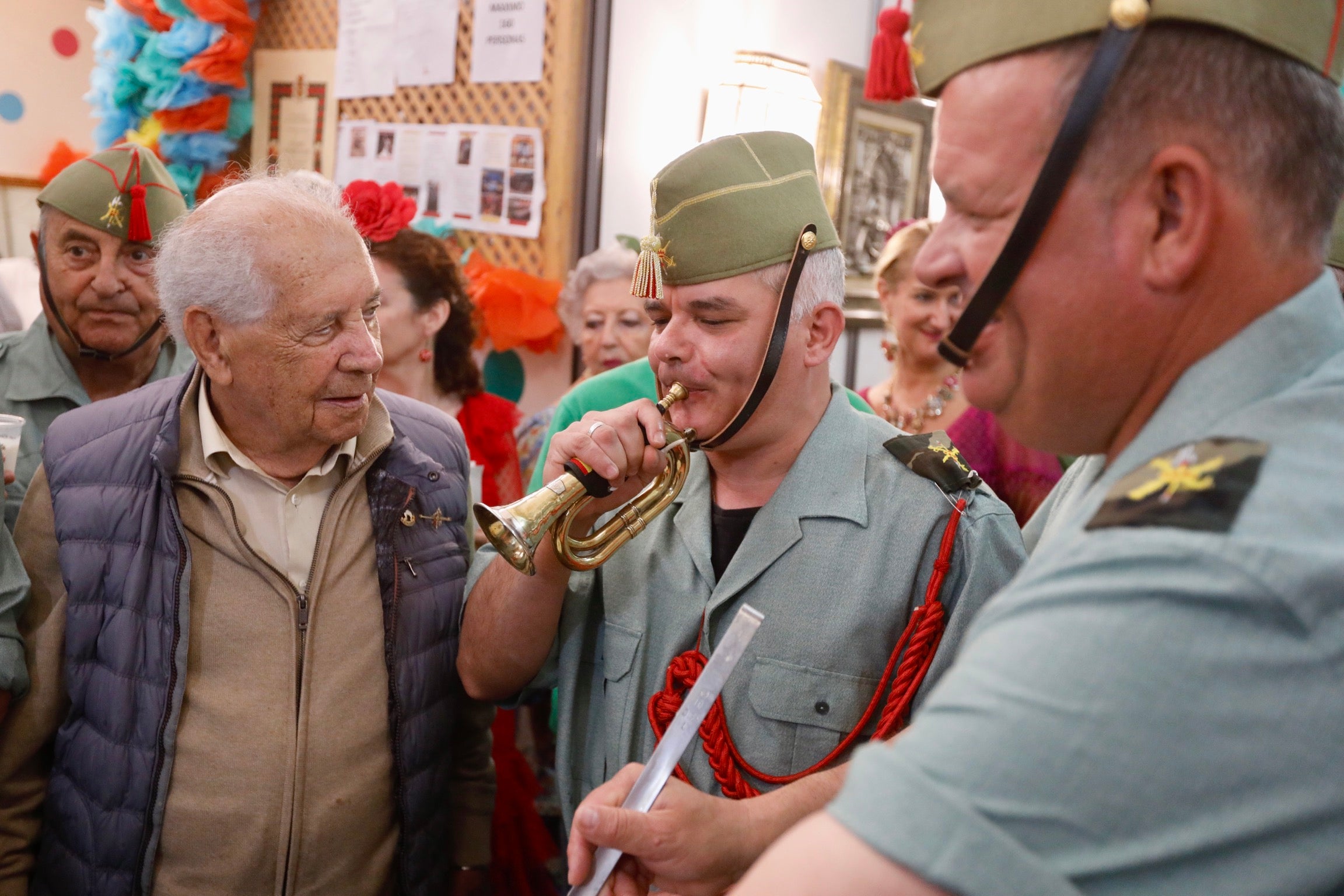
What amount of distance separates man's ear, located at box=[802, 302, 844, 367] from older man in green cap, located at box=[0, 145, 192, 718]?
197cm

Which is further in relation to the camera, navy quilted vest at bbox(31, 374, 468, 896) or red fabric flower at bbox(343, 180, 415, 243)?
red fabric flower at bbox(343, 180, 415, 243)

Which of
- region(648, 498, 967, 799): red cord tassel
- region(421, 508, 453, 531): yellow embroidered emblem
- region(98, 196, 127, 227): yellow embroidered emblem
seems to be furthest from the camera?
region(98, 196, 127, 227): yellow embroidered emblem

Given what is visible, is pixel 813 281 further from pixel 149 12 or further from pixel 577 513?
pixel 149 12

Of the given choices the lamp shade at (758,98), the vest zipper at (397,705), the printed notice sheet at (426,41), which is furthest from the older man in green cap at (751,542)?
the printed notice sheet at (426,41)

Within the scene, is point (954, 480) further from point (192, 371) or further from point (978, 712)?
point (192, 371)

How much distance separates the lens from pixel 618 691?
67.4 inches

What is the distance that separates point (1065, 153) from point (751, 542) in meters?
1.01

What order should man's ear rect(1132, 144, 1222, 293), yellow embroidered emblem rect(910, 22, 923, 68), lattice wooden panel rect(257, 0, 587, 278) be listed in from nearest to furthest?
man's ear rect(1132, 144, 1222, 293), yellow embroidered emblem rect(910, 22, 923, 68), lattice wooden panel rect(257, 0, 587, 278)

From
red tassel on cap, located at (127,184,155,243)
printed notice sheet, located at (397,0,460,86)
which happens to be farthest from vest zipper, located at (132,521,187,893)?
printed notice sheet, located at (397,0,460,86)

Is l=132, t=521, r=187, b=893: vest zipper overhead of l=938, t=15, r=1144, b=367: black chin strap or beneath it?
beneath

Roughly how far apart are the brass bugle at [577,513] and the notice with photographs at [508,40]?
299 cm

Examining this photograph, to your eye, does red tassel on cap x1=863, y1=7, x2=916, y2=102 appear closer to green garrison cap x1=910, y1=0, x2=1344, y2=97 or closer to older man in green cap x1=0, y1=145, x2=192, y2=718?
green garrison cap x1=910, y1=0, x2=1344, y2=97

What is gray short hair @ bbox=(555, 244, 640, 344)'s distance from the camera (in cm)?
Answer: 392

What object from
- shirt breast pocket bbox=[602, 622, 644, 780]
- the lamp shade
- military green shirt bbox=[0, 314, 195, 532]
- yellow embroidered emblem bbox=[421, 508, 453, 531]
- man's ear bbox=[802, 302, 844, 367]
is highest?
the lamp shade
